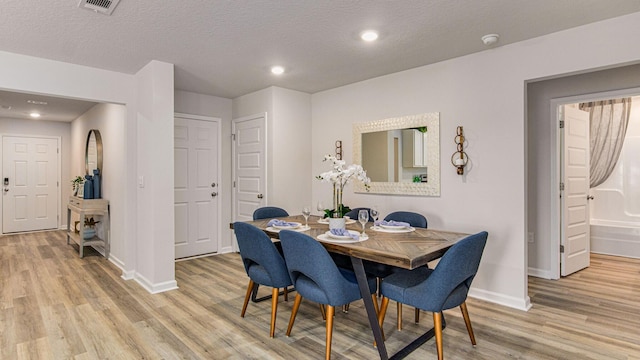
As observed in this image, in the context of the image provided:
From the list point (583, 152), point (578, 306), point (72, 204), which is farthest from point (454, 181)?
point (72, 204)

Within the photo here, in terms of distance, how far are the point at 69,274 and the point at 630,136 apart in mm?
7795

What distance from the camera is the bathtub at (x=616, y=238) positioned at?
4.89 metres

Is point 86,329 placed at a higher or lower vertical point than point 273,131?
lower

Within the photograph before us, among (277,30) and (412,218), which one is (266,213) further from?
(277,30)

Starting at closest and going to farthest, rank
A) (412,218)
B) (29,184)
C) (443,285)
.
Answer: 1. (443,285)
2. (412,218)
3. (29,184)

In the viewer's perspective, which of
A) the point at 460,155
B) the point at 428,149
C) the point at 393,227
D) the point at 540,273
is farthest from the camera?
the point at 540,273

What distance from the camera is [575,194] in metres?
4.15

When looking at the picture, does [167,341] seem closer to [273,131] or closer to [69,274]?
[69,274]

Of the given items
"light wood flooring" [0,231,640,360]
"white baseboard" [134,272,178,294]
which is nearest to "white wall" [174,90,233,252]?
"light wood flooring" [0,231,640,360]

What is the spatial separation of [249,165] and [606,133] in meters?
5.32

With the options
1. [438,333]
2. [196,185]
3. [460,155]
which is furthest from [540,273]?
[196,185]

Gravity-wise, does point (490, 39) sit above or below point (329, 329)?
above

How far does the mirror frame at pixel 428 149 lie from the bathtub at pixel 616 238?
11.1 feet

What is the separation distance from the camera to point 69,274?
13.5ft
